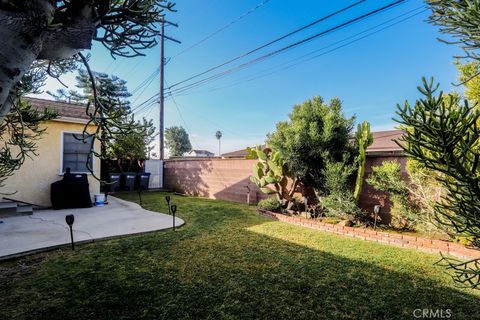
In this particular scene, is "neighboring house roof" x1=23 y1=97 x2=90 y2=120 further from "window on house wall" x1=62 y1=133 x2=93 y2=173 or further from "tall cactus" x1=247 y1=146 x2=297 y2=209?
"tall cactus" x1=247 y1=146 x2=297 y2=209

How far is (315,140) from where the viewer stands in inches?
258

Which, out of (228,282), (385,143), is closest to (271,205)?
(228,282)

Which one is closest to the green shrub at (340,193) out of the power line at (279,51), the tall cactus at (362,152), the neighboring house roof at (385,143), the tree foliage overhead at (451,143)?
the tall cactus at (362,152)

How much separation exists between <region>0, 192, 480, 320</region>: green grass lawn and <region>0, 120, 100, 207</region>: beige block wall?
17.9 ft

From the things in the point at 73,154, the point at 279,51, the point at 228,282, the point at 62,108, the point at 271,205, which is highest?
the point at 279,51

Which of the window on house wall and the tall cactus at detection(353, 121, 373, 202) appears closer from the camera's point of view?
the tall cactus at detection(353, 121, 373, 202)

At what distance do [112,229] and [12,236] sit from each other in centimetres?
188

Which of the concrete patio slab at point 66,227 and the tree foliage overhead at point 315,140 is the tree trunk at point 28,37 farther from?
the tree foliage overhead at point 315,140

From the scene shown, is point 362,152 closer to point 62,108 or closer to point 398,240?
point 398,240

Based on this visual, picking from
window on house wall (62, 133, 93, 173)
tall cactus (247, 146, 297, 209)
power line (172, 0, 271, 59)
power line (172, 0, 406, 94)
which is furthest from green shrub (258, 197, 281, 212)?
power line (172, 0, 271, 59)

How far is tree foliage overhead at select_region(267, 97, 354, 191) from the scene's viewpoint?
652cm

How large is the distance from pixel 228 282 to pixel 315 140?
459cm

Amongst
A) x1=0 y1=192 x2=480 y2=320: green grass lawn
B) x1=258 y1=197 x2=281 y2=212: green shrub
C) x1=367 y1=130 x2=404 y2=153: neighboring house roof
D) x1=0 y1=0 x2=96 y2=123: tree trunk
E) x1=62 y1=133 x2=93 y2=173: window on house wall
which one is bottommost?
x1=0 y1=192 x2=480 y2=320: green grass lawn

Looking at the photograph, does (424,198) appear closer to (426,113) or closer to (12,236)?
(426,113)
